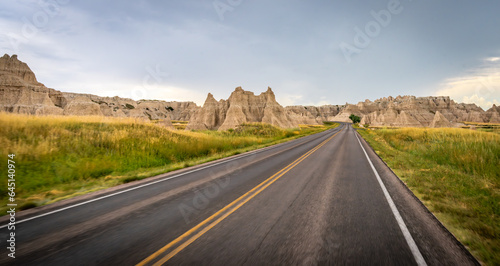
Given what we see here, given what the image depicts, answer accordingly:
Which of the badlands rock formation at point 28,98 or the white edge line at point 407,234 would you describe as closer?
the white edge line at point 407,234

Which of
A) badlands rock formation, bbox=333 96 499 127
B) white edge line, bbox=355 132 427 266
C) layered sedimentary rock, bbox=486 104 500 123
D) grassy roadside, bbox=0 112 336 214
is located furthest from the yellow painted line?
layered sedimentary rock, bbox=486 104 500 123

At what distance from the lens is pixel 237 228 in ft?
12.9

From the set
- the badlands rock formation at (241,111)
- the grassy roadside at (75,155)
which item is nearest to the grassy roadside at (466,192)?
the grassy roadside at (75,155)

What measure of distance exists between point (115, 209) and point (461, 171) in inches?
504

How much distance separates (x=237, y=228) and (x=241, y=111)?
54.1 meters

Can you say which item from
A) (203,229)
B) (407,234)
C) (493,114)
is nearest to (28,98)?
(203,229)

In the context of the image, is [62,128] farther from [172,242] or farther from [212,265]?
[212,265]

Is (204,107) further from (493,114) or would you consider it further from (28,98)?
(493,114)

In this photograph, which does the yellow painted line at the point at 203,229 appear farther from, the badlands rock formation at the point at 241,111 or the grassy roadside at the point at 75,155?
the badlands rock formation at the point at 241,111

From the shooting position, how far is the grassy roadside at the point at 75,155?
21.9 feet

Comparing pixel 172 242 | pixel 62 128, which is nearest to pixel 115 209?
pixel 172 242

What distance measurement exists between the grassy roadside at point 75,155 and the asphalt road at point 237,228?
1606 millimetres

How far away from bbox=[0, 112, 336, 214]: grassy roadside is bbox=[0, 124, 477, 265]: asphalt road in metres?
1.61

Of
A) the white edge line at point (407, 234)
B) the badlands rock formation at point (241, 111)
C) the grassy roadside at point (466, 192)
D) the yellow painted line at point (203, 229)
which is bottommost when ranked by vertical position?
the yellow painted line at point (203, 229)
